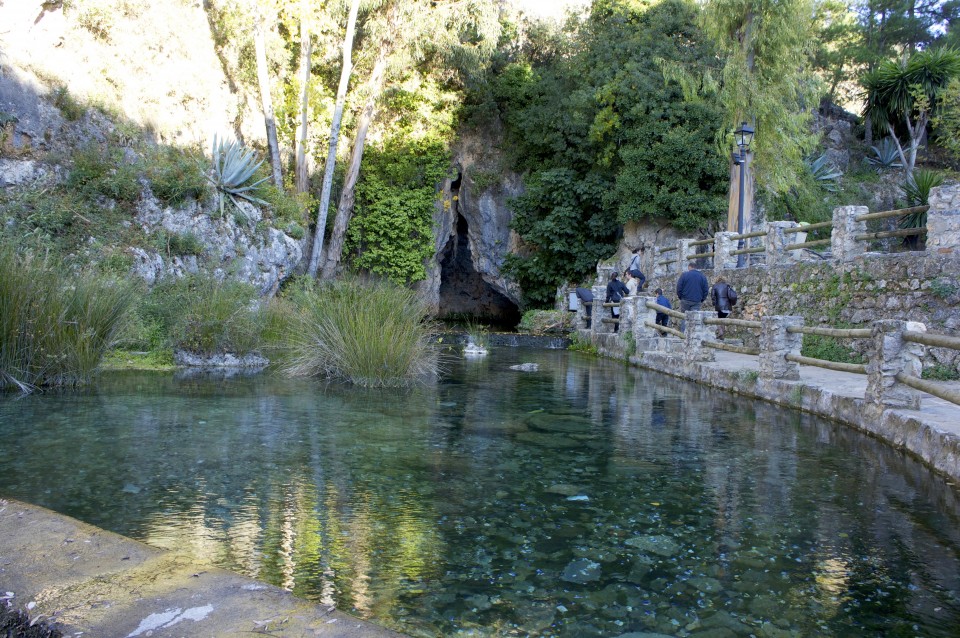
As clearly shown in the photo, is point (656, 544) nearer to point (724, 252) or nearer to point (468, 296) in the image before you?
point (724, 252)

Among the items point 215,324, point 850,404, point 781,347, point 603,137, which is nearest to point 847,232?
point 781,347

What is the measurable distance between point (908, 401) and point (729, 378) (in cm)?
322

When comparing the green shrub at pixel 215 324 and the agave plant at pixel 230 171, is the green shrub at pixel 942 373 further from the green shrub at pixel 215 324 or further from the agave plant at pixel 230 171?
the agave plant at pixel 230 171

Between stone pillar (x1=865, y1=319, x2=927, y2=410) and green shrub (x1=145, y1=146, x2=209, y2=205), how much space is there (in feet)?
43.1

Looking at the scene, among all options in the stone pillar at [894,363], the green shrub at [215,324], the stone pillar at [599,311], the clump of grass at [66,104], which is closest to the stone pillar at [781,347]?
the stone pillar at [894,363]

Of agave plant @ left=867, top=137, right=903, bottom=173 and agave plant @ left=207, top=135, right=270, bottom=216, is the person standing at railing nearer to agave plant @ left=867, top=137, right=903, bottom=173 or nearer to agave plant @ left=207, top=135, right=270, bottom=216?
agave plant @ left=207, top=135, right=270, bottom=216

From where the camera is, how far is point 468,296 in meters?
29.4

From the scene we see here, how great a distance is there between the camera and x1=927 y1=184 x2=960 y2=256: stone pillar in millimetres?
8984

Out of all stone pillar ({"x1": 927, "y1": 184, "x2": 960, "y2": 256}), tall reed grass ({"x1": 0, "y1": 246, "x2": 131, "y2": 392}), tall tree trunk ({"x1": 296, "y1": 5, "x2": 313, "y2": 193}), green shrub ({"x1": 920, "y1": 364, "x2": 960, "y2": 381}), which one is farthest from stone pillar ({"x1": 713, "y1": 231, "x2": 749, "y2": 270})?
tall tree trunk ({"x1": 296, "y1": 5, "x2": 313, "y2": 193})

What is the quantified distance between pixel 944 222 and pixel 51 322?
33.8 ft

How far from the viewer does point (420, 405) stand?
7.36 meters

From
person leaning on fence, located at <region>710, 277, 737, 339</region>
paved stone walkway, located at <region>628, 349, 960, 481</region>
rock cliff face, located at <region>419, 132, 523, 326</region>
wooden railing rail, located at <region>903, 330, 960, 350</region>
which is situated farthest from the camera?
rock cliff face, located at <region>419, 132, 523, 326</region>

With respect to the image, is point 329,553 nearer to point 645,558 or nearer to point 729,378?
point 645,558

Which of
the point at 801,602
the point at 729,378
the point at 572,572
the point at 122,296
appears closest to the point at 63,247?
the point at 122,296
